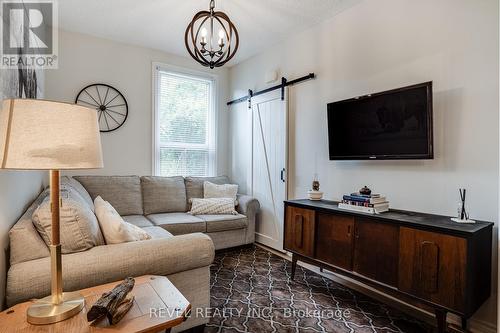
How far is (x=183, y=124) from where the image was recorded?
13.9 ft

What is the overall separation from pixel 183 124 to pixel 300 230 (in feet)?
8.25

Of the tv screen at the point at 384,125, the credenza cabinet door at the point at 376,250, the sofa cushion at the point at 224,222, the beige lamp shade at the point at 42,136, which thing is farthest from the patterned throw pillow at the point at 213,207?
the beige lamp shade at the point at 42,136

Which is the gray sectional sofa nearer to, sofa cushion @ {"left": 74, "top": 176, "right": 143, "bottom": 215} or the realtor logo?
sofa cushion @ {"left": 74, "top": 176, "right": 143, "bottom": 215}

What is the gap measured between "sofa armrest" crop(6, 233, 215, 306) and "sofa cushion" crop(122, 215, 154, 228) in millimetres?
1358

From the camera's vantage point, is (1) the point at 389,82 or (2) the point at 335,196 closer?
(1) the point at 389,82

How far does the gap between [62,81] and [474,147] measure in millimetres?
4257

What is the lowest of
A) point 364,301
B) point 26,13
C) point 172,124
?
point 364,301

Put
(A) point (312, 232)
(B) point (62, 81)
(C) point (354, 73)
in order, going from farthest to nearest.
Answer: (B) point (62, 81), (C) point (354, 73), (A) point (312, 232)

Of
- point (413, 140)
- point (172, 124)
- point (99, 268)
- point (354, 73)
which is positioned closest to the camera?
point (99, 268)

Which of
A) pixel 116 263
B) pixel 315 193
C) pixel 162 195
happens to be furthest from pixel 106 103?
pixel 315 193

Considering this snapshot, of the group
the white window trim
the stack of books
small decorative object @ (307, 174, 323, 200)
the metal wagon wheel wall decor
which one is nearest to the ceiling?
the white window trim

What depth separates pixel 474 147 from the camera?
1.94m

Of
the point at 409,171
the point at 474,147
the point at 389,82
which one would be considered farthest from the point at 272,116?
the point at 474,147

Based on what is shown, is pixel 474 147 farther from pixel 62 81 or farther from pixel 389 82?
pixel 62 81
